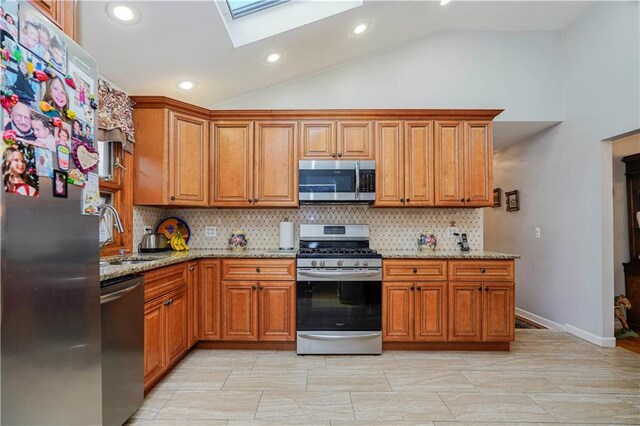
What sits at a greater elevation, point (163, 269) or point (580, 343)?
point (163, 269)

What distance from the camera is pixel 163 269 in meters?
2.30

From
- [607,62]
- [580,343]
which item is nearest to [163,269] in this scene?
[580,343]

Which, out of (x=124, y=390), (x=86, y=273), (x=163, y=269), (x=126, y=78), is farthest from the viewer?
(x=126, y=78)

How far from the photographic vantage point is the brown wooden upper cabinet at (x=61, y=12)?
4.86ft

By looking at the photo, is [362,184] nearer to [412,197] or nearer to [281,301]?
[412,197]

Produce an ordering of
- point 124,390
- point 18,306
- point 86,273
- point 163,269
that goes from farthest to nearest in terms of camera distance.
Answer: point 163,269
point 124,390
point 86,273
point 18,306

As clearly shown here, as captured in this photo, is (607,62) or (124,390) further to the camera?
(607,62)

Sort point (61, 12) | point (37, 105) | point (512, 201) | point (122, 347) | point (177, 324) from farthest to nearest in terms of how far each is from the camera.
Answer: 1. point (512, 201)
2. point (177, 324)
3. point (122, 347)
4. point (61, 12)
5. point (37, 105)

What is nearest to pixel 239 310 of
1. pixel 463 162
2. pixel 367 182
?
pixel 367 182

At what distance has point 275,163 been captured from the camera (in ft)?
10.4

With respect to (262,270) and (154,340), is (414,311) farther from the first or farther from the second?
(154,340)

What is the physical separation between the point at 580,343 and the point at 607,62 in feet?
9.08

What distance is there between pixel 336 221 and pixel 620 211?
3457mm

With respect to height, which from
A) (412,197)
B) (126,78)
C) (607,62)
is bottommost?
(412,197)
